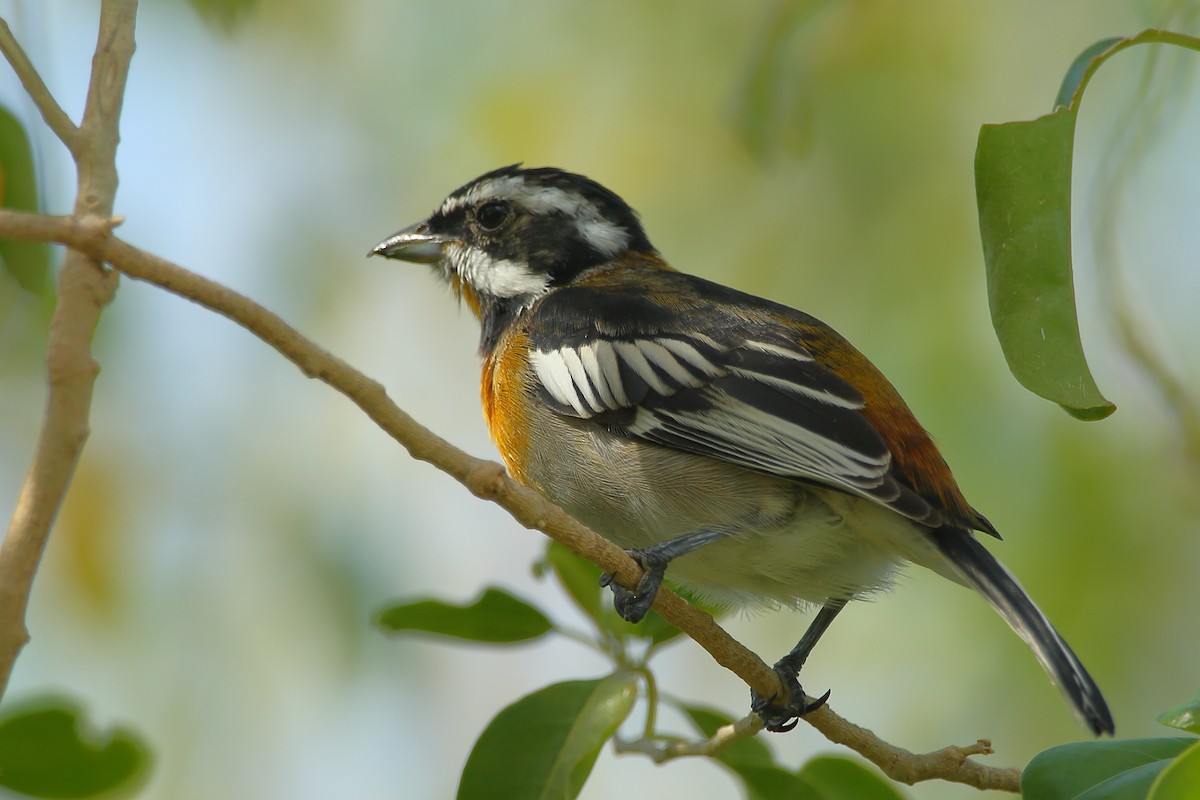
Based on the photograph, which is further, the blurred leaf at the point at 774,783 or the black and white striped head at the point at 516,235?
the black and white striped head at the point at 516,235

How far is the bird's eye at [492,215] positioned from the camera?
512 centimetres

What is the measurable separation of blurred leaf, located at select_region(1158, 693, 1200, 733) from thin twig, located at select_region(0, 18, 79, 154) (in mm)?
2395

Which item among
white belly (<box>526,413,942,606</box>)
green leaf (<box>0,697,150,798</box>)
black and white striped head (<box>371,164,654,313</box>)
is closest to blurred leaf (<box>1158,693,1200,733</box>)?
white belly (<box>526,413,942,606</box>)

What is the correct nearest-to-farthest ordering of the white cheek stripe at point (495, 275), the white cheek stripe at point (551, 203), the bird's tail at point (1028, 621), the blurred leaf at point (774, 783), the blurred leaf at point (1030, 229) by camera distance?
the blurred leaf at point (1030, 229) → the bird's tail at point (1028, 621) → the blurred leaf at point (774, 783) → the white cheek stripe at point (495, 275) → the white cheek stripe at point (551, 203)

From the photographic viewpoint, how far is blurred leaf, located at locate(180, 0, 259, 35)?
3330 millimetres

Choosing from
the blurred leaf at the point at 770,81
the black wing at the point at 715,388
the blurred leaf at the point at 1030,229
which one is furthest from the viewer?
the blurred leaf at the point at 770,81

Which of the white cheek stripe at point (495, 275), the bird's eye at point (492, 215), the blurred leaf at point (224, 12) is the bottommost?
the blurred leaf at point (224, 12)

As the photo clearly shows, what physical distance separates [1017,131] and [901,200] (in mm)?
4582

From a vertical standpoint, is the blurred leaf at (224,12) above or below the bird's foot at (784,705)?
above

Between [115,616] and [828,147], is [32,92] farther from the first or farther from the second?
[828,147]

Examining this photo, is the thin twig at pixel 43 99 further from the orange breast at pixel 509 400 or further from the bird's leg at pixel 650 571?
the orange breast at pixel 509 400

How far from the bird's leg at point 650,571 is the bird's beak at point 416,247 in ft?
6.60

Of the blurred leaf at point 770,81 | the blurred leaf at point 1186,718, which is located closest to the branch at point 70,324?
the blurred leaf at point 1186,718

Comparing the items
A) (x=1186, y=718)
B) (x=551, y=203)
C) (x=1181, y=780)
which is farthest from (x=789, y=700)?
(x=551, y=203)
